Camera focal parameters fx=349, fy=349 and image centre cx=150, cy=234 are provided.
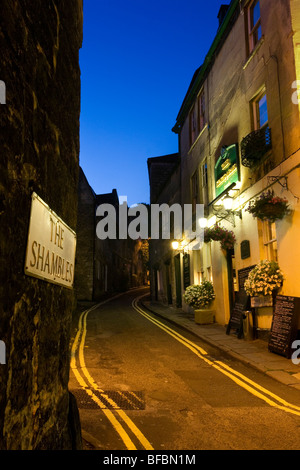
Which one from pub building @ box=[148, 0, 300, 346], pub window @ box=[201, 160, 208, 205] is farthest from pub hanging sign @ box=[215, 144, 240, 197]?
pub window @ box=[201, 160, 208, 205]

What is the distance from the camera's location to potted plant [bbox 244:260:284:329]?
885 centimetres

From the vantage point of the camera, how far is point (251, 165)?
10.6 meters

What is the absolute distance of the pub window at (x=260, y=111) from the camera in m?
10.5

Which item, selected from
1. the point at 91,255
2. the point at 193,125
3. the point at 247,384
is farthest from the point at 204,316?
the point at 91,255

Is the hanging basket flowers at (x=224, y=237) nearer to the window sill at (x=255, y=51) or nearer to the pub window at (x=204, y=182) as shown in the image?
the pub window at (x=204, y=182)

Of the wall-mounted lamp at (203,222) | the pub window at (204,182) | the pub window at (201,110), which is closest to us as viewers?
the wall-mounted lamp at (203,222)

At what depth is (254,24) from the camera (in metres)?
11.3

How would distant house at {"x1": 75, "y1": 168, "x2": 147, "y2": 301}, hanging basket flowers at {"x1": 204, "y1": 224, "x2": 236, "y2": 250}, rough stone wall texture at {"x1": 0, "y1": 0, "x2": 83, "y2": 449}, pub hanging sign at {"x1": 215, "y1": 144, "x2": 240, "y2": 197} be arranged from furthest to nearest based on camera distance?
1. distant house at {"x1": 75, "y1": 168, "x2": 147, "y2": 301}
2. hanging basket flowers at {"x1": 204, "y1": 224, "x2": 236, "y2": 250}
3. pub hanging sign at {"x1": 215, "y1": 144, "x2": 240, "y2": 197}
4. rough stone wall texture at {"x1": 0, "y1": 0, "x2": 83, "y2": 449}

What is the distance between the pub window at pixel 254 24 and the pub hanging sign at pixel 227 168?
3242mm

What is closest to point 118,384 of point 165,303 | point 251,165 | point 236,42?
point 251,165

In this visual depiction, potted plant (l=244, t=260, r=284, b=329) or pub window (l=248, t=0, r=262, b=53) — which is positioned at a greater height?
pub window (l=248, t=0, r=262, b=53)

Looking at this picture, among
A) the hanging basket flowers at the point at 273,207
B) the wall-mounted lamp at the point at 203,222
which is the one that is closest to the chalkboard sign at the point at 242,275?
the hanging basket flowers at the point at 273,207

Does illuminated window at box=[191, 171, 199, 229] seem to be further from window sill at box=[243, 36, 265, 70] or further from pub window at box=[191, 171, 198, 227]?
window sill at box=[243, 36, 265, 70]

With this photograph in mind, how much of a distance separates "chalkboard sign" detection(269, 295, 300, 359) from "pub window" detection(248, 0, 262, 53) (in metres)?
8.17
